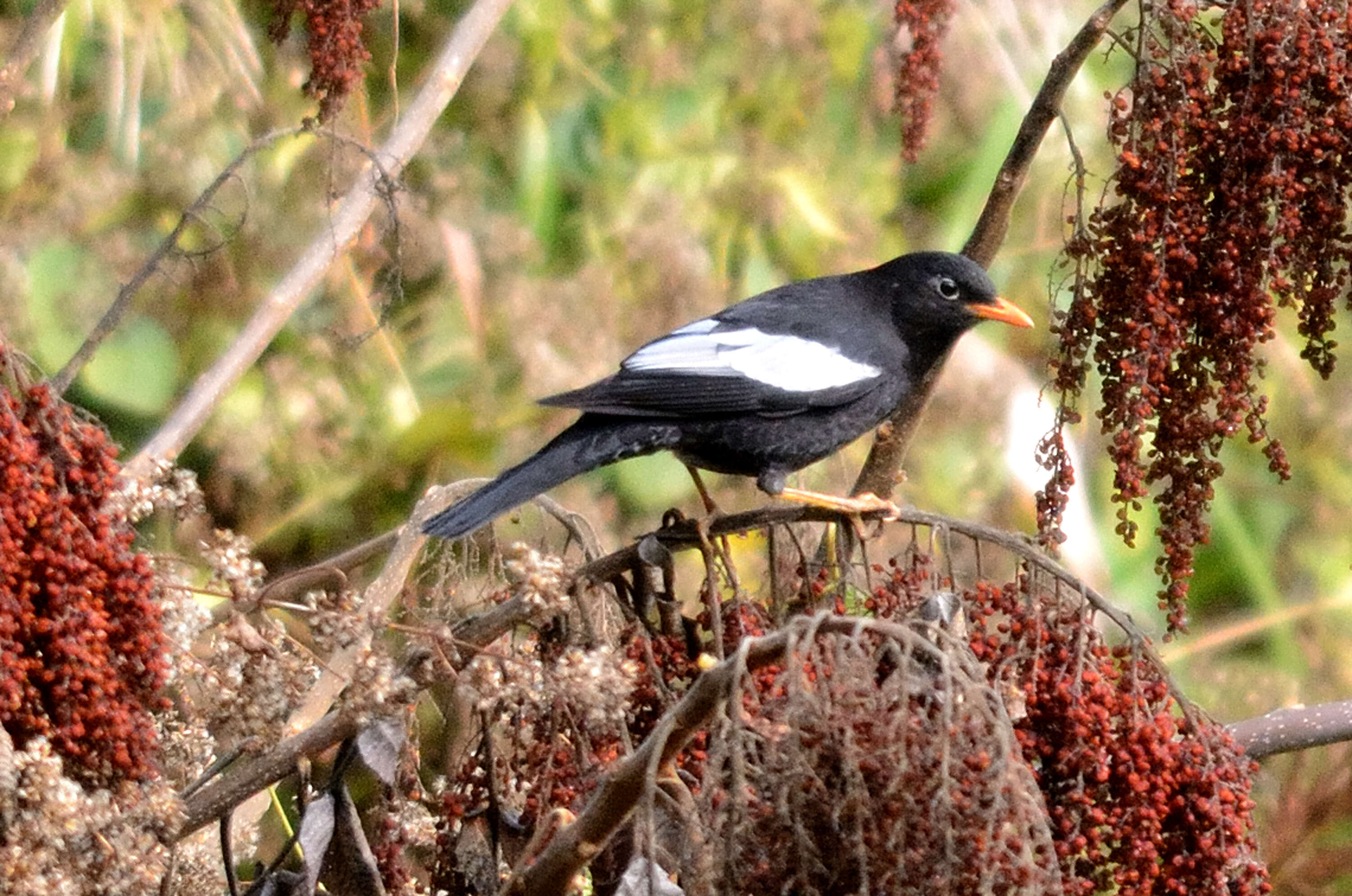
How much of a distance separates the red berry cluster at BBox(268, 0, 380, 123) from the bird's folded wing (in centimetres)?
80

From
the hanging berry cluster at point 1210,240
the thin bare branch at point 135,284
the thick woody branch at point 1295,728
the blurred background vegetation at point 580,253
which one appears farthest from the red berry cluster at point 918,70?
the thick woody branch at point 1295,728

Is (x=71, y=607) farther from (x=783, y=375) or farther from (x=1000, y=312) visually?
(x=1000, y=312)

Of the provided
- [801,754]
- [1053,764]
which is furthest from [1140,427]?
[801,754]

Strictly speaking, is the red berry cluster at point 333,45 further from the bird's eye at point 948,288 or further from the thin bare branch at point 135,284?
the bird's eye at point 948,288

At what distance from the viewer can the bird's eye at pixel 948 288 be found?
4422 millimetres

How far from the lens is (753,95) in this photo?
21.9 feet

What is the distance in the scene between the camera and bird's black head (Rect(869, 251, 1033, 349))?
14.4 ft

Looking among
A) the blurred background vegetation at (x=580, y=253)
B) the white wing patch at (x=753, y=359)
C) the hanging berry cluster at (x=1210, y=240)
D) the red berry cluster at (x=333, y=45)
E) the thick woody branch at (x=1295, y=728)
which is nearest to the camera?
the hanging berry cluster at (x=1210, y=240)

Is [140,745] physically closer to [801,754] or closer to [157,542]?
[801,754]

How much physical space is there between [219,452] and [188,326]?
0.48m

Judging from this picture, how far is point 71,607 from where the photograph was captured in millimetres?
2330

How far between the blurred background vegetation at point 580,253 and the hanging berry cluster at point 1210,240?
192 cm

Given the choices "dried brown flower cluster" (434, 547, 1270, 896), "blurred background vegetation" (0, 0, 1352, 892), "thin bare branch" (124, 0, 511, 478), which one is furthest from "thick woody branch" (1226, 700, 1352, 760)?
"blurred background vegetation" (0, 0, 1352, 892)

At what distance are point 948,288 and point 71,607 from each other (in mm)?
2653
